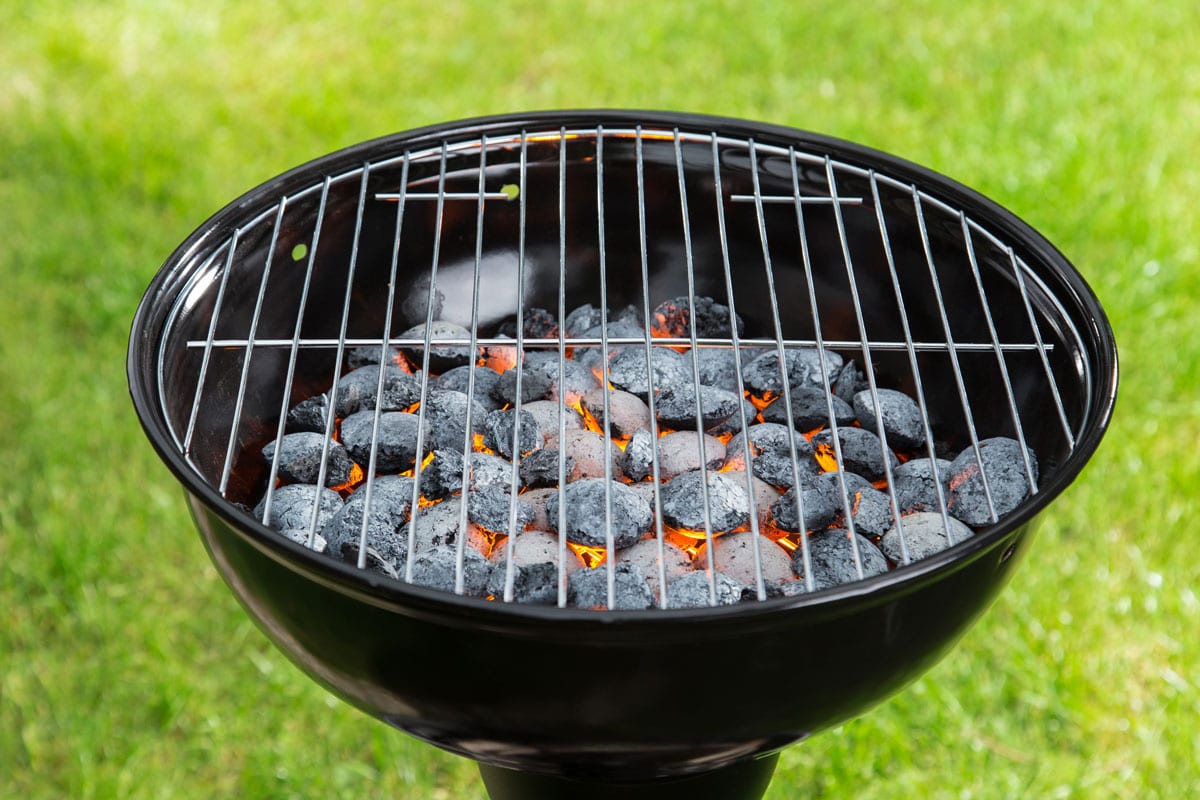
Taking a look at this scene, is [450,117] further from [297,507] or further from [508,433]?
[297,507]

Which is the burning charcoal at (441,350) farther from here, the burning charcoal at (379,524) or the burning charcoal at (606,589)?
the burning charcoal at (606,589)

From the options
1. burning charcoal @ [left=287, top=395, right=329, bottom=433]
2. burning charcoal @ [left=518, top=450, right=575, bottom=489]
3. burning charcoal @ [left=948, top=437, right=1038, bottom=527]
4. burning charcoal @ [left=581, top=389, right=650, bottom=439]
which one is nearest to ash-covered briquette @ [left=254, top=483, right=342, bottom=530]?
burning charcoal @ [left=287, top=395, right=329, bottom=433]

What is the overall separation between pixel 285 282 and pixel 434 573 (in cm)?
52

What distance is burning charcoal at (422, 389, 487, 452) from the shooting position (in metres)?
1.41

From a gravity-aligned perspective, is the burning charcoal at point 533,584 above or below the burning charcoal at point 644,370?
above

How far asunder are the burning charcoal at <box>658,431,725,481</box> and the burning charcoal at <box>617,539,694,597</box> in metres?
0.14

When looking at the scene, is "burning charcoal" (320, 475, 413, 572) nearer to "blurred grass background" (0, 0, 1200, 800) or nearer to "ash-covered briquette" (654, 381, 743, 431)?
"ash-covered briquette" (654, 381, 743, 431)

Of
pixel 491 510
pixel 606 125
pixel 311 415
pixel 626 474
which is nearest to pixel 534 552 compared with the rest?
pixel 491 510

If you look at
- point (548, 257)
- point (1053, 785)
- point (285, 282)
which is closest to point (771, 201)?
point (548, 257)

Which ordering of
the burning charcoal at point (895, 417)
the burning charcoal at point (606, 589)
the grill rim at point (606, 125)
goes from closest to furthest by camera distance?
the grill rim at point (606, 125) < the burning charcoal at point (606, 589) < the burning charcoal at point (895, 417)

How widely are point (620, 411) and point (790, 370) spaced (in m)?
0.25

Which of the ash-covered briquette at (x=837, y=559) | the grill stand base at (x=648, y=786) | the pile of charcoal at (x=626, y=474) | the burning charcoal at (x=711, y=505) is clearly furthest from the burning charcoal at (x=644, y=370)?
the grill stand base at (x=648, y=786)

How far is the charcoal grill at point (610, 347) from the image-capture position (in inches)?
37.7

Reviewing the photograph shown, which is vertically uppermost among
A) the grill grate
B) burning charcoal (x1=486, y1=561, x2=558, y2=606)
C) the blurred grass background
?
the grill grate
